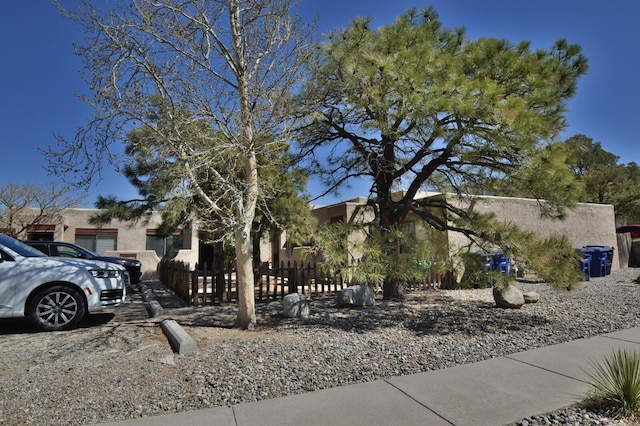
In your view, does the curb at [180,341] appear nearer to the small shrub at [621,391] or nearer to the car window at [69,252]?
the small shrub at [621,391]

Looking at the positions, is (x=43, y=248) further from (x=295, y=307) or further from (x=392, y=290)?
(x=392, y=290)

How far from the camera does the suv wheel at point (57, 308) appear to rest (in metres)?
7.21

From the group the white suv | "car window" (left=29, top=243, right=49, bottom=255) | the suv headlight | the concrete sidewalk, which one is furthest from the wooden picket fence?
the concrete sidewalk

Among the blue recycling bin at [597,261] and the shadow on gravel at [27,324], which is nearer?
the shadow on gravel at [27,324]

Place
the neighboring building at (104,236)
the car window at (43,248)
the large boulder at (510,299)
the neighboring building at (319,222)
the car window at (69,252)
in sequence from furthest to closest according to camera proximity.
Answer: the neighboring building at (104,236), the neighboring building at (319,222), the car window at (69,252), the car window at (43,248), the large boulder at (510,299)

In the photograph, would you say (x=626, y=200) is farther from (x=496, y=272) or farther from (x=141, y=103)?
(x=141, y=103)

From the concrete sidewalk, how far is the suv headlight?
500cm

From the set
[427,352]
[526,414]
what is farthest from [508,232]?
[526,414]

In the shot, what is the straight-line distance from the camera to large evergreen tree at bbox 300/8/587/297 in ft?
20.9

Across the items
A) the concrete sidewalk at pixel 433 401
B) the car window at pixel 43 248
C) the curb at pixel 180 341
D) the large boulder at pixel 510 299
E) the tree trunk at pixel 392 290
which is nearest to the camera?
the concrete sidewalk at pixel 433 401

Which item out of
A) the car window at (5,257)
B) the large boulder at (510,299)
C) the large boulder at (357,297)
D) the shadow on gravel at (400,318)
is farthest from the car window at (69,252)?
the large boulder at (510,299)

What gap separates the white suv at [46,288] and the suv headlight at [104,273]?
19 millimetres

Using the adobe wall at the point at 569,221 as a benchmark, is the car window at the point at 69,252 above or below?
below

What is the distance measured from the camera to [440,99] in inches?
247
